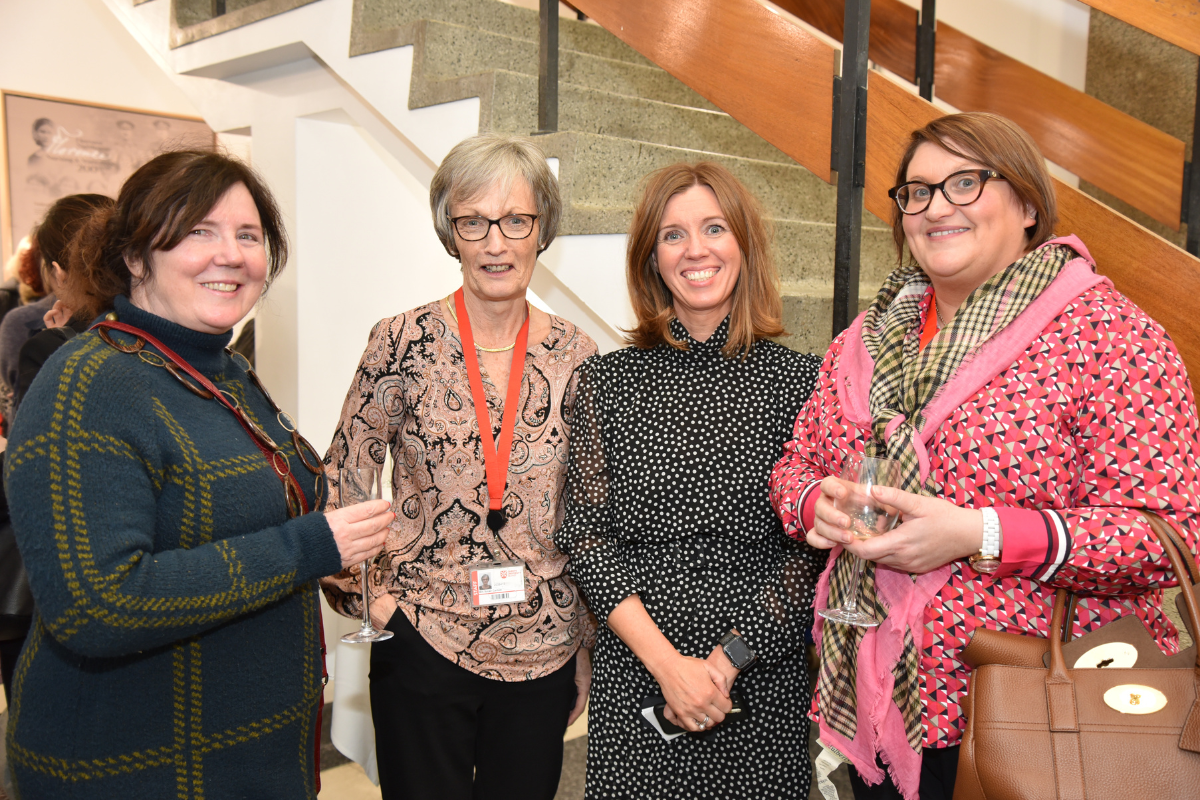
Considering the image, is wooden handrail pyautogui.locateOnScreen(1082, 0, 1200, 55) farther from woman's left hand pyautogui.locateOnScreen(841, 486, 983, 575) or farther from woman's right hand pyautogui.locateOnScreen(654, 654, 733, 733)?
woman's right hand pyautogui.locateOnScreen(654, 654, 733, 733)

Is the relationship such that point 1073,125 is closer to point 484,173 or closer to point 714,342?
point 714,342

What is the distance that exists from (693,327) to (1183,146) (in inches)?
85.7

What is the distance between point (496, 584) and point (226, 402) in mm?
626

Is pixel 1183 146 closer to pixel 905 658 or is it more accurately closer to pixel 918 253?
pixel 918 253

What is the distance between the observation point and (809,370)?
168 cm

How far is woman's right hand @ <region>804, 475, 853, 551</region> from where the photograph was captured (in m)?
1.25

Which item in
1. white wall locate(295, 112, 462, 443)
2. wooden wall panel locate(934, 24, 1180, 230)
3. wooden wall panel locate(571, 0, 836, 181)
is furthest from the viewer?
white wall locate(295, 112, 462, 443)

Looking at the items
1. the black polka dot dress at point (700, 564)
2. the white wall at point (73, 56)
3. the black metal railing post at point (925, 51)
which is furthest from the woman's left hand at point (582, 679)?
the white wall at point (73, 56)

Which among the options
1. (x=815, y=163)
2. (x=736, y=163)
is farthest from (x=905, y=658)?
(x=736, y=163)

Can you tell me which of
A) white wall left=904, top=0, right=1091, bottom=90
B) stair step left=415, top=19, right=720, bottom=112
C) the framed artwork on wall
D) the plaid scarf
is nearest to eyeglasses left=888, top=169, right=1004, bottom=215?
the plaid scarf

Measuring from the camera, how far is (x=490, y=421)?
1742mm

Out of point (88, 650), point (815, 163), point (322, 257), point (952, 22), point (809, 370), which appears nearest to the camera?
point (88, 650)

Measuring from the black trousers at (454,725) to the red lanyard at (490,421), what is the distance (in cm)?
29

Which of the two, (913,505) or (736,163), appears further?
(736,163)
